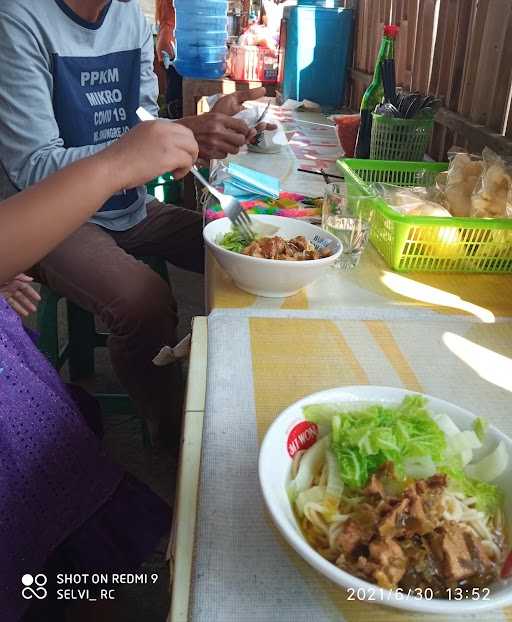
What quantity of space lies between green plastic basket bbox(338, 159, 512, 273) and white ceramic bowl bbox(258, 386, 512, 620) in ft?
1.58

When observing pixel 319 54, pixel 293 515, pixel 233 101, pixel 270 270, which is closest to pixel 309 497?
pixel 293 515

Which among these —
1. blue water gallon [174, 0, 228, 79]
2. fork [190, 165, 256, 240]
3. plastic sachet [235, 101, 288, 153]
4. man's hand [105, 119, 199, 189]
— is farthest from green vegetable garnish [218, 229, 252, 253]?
blue water gallon [174, 0, 228, 79]

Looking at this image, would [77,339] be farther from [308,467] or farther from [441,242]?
[308,467]

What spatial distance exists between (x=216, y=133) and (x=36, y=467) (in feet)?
3.38

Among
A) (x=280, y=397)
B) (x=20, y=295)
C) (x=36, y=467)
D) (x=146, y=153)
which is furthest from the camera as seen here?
(x=20, y=295)

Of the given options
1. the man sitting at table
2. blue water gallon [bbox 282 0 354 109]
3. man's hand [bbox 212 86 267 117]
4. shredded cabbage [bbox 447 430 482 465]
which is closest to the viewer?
shredded cabbage [bbox 447 430 482 465]

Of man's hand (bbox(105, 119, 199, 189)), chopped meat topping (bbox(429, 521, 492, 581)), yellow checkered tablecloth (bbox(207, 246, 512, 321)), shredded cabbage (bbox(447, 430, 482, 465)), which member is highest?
man's hand (bbox(105, 119, 199, 189))

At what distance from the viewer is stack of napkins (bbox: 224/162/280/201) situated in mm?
1314

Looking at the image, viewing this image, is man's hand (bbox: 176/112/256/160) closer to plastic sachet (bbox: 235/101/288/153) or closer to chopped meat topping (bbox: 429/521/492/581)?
plastic sachet (bbox: 235/101/288/153)

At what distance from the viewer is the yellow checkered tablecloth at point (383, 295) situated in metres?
0.87

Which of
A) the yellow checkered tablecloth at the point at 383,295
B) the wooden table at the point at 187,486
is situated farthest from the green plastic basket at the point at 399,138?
the wooden table at the point at 187,486

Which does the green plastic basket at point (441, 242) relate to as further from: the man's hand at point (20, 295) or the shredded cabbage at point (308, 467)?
the man's hand at point (20, 295)

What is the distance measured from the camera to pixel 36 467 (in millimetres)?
766
